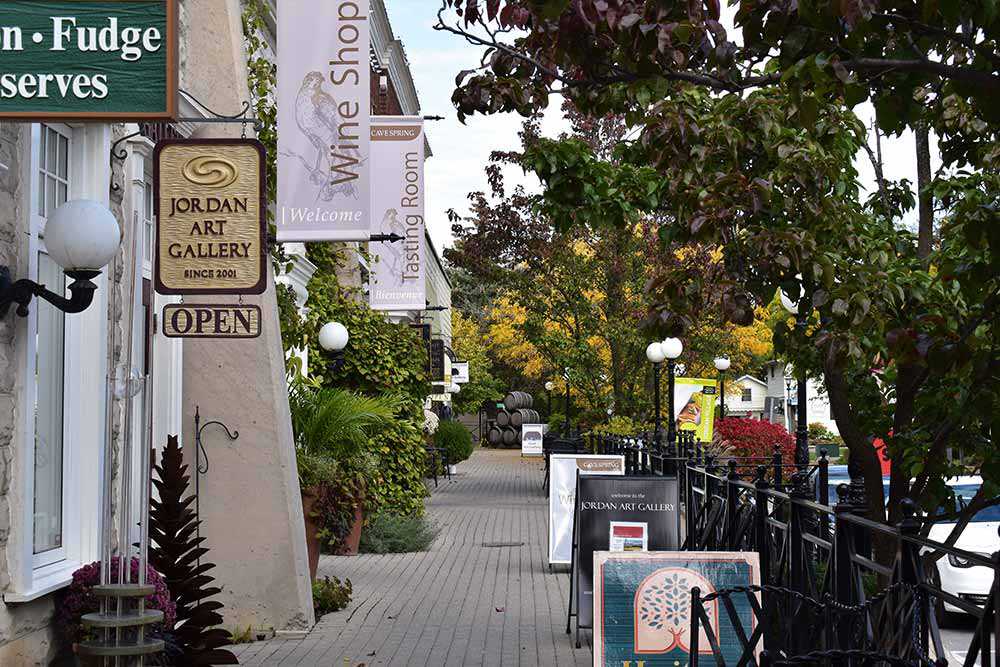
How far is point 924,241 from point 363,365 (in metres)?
9.47

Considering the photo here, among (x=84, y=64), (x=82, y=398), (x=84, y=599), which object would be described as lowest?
(x=84, y=599)

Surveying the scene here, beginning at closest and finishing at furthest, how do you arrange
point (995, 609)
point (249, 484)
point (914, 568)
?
point (995, 609), point (914, 568), point (249, 484)

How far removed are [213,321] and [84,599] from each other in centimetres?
188

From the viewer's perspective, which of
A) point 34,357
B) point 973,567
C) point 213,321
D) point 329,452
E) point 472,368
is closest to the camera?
point 34,357

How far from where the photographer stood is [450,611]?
1231 cm

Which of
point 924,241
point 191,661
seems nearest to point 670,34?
point 191,661

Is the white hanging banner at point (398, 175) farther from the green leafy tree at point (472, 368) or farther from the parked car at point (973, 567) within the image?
the green leafy tree at point (472, 368)

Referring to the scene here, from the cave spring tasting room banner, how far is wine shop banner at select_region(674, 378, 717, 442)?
18245mm

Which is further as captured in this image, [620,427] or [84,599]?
[620,427]

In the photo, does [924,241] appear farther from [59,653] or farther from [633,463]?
[633,463]

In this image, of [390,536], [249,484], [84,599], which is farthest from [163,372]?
[390,536]

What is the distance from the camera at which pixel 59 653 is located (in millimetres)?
7004

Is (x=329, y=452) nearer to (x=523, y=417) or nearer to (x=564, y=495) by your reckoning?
(x=564, y=495)

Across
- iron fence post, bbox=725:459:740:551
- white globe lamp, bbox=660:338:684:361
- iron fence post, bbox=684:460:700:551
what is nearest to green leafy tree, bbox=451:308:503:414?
white globe lamp, bbox=660:338:684:361
